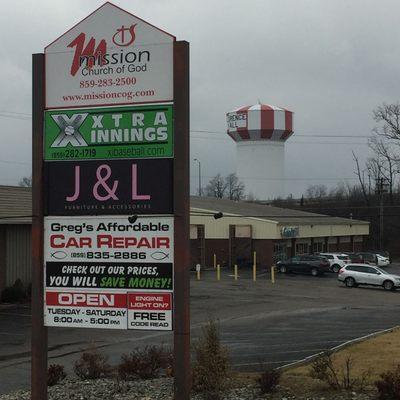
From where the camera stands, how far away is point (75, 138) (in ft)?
24.5

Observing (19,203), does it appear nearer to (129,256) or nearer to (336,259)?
(129,256)

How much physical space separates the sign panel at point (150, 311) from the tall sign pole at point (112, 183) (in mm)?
11

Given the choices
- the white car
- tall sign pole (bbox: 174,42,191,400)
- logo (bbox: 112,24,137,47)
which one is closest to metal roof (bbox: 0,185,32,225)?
logo (bbox: 112,24,137,47)

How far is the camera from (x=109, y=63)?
7410 millimetres

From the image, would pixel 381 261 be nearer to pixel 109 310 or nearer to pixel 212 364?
pixel 212 364

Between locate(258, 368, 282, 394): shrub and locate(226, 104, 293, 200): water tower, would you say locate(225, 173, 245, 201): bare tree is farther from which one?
locate(258, 368, 282, 394): shrub

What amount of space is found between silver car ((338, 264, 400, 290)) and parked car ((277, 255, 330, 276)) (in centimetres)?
739

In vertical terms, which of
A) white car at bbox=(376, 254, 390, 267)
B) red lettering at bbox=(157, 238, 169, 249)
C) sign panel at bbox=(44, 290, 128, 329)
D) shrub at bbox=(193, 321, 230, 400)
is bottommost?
white car at bbox=(376, 254, 390, 267)

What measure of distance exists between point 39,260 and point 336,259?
4824 centimetres

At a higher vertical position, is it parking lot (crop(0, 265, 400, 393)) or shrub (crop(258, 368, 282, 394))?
shrub (crop(258, 368, 282, 394))

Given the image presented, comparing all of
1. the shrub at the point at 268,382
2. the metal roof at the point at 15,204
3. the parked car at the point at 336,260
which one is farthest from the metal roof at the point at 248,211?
the shrub at the point at 268,382

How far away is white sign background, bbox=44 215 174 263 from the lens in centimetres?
713

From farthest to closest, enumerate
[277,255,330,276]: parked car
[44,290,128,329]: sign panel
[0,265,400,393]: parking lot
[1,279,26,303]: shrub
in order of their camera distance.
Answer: [277,255,330,276]: parked car
[1,279,26,303]: shrub
[0,265,400,393]: parking lot
[44,290,128,329]: sign panel

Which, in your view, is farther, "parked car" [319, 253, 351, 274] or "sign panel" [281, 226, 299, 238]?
"sign panel" [281, 226, 299, 238]
